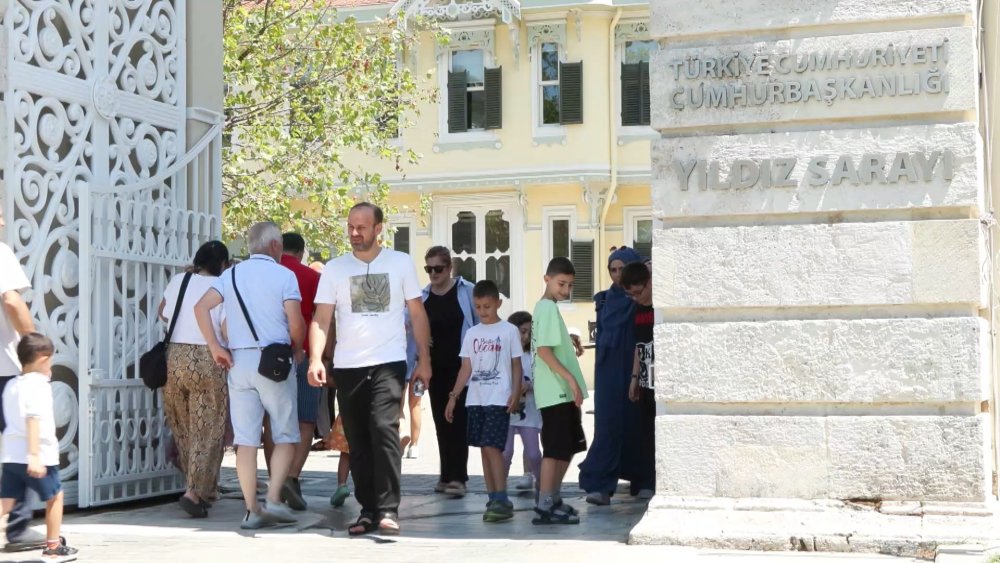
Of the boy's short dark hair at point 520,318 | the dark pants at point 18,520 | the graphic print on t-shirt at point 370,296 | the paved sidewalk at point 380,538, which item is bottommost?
the paved sidewalk at point 380,538

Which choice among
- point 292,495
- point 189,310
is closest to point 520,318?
point 292,495

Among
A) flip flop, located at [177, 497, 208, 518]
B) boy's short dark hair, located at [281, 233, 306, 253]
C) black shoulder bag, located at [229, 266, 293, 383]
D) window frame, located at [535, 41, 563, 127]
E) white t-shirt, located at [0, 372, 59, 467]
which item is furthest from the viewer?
window frame, located at [535, 41, 563, 127]

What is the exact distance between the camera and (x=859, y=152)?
8602mm

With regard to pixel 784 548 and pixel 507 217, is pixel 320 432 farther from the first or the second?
pixel 507 217

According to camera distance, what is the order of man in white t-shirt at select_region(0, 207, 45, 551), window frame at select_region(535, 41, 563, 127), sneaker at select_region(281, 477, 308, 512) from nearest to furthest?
man in white t-shirt at select_region(0, 207, 45, 551)
sneaker at select_region(281, 477, 308, 512)
window frame at select_region(535, 41, 563, 127)

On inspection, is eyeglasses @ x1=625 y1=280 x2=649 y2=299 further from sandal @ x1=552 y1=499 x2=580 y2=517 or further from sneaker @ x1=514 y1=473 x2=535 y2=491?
sneaker @ x1=514 y1=473 x2=535 y2=491

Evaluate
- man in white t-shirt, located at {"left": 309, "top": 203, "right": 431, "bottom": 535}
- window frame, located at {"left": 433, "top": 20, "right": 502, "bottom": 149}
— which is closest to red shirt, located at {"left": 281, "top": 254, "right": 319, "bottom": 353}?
man in white t-shirt, located at {"left": 309, "top": 203, "right": 431, "bottom": 535}

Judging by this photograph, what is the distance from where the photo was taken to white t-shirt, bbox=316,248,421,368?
9.42 meters

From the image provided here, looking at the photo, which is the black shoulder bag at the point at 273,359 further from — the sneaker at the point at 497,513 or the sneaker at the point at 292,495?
the sneaker at the point at 497,513

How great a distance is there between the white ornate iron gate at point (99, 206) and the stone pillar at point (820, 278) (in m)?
3.97

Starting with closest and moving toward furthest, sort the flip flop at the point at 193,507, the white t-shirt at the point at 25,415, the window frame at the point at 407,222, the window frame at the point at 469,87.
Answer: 1. the white t-shirt at the point at 25,415
2. the flip flop at the point at 193,507
3. the window frame at the point at 469,87
4. the window frame at the point at 407,222

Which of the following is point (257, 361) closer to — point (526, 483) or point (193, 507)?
point (193, 507)

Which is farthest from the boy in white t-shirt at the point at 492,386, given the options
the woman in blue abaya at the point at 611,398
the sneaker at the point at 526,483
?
the sneaker at the point at 526,483

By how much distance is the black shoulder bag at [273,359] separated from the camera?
9.63 meters
